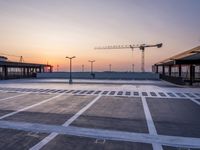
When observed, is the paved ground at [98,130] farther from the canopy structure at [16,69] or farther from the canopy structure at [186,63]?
the canopy structure at [16,69]

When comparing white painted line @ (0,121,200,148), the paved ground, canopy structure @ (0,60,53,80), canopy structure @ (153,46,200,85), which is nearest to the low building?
canopy structure @ (0,60,53,80)

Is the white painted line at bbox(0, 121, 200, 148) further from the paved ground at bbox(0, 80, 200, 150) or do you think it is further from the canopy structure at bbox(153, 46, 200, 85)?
the canopy structure at bbox(153, 46, 200, 85)

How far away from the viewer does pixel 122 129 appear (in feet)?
29.1

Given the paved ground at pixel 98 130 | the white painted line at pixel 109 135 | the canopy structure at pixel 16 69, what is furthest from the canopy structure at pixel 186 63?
the canopy structure at pixel 16 69

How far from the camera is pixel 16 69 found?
60.7 metres

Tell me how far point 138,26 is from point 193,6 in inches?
383

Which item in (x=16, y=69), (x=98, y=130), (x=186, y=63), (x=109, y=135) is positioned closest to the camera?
(x=109, y=135)

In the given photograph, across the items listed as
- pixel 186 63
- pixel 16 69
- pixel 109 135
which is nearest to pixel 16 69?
pixel 16 69

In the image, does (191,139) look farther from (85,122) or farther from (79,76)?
(79,76)

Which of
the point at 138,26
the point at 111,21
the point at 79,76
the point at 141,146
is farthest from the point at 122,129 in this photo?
the point at 79,76

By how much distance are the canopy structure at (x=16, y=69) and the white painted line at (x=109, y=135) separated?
144 ft

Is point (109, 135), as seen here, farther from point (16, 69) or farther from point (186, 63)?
point (16, 69)

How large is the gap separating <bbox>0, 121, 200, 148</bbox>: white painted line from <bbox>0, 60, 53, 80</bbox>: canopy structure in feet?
144

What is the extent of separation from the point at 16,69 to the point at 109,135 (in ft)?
190
